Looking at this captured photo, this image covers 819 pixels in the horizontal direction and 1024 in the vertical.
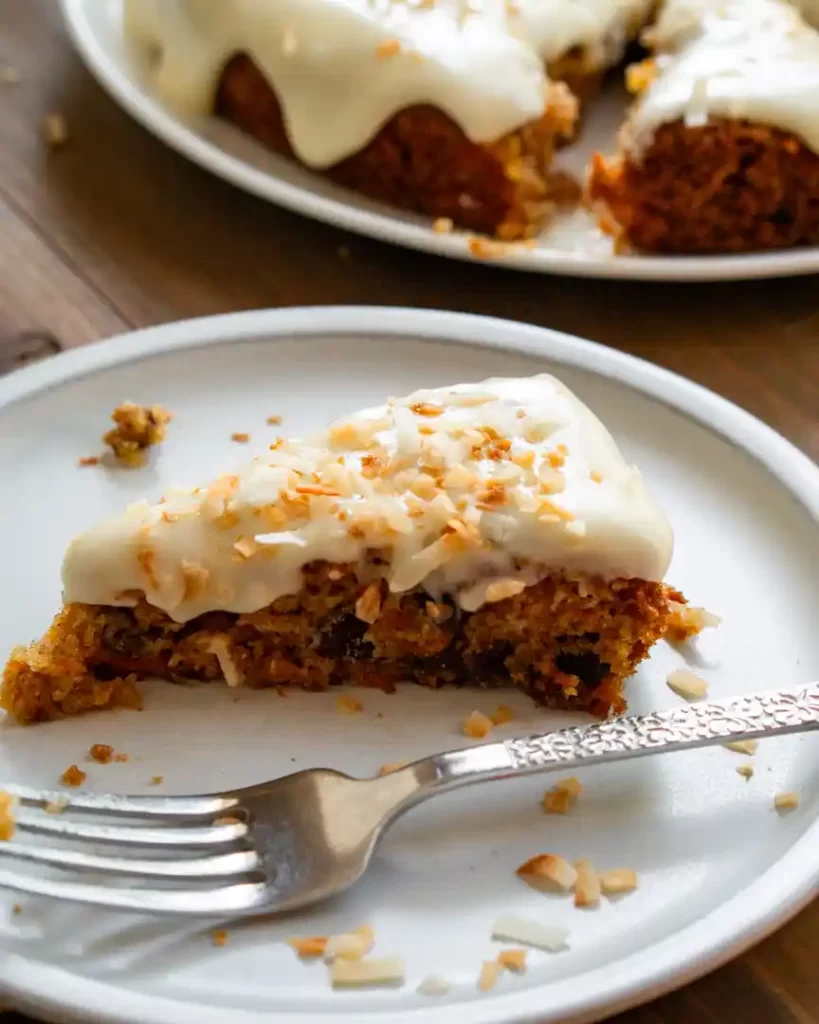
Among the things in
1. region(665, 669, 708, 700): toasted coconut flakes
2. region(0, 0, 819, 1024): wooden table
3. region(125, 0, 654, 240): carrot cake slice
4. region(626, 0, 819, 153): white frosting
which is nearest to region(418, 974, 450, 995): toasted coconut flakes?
region(665, 669, 708, 700): toasted coconut flakes

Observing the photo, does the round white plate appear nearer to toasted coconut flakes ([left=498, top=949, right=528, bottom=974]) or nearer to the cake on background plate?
toasted coconut flakes ([left=498, top=949, right=528, bottom=974])

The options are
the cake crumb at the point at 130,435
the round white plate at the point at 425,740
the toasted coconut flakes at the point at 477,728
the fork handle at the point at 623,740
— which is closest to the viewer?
the round white plate at the point at 425,740

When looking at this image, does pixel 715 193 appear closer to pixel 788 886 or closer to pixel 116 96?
pixel 116 96

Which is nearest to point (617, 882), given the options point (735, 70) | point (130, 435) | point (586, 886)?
point (586, 886)

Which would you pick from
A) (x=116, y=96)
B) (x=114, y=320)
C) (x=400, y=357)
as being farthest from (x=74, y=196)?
(x=400, y=357)

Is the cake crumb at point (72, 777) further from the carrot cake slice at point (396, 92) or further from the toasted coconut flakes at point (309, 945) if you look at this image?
the carrot cake slice at point (396, 92)

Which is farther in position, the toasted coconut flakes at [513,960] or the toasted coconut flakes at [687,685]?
the toasted coconut flakes at [687,685]

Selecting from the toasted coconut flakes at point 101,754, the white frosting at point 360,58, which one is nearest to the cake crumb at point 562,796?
the toasted coconut flakes at point 101,754

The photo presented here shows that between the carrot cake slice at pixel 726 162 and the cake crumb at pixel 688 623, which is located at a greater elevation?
the carrot cake slice at pixel 726 162
